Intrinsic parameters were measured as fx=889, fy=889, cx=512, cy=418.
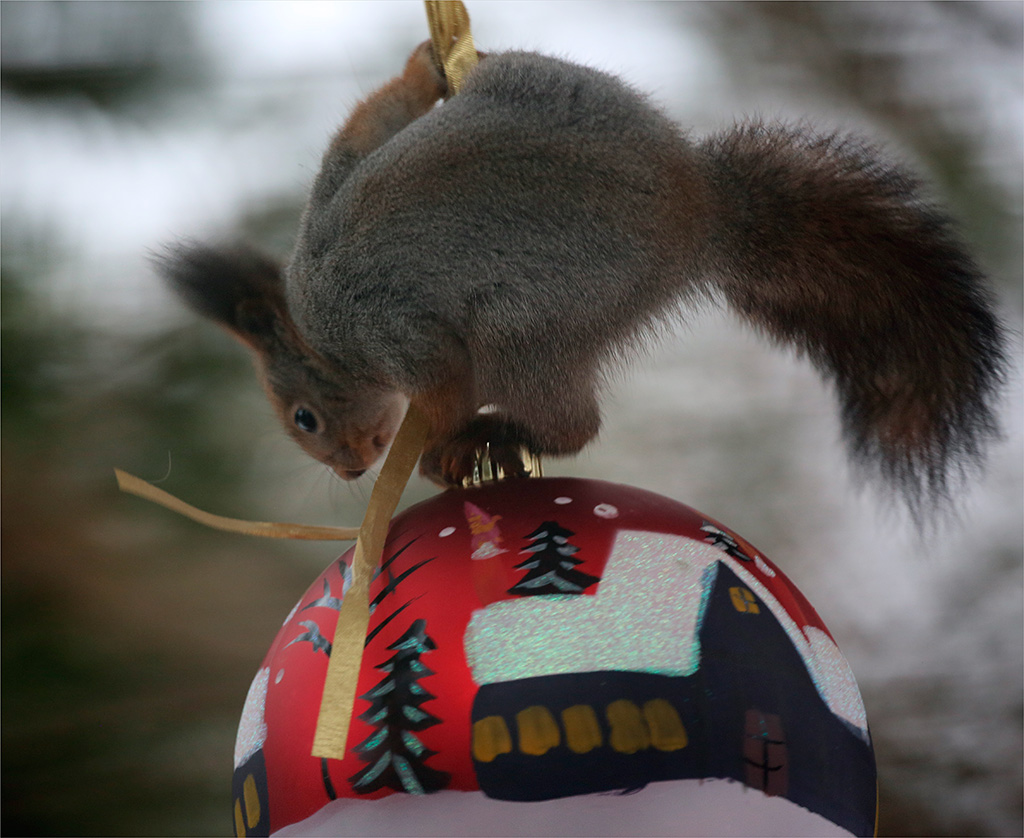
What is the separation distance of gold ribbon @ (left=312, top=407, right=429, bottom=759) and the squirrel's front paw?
6 cm

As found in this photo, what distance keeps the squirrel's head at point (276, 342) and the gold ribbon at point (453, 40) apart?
0.19 metres

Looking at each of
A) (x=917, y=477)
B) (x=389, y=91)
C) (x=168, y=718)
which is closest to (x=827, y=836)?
(x=917, y=477)

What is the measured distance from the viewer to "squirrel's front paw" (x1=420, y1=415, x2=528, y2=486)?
2.10 ft

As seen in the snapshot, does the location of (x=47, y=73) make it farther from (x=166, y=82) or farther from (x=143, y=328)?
(x=143, y=328)

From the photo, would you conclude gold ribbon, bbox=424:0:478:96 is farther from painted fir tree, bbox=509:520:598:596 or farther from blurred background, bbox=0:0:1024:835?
blurred background, bbox=0:0:1024:835

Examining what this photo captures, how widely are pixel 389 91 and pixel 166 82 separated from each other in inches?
33.5

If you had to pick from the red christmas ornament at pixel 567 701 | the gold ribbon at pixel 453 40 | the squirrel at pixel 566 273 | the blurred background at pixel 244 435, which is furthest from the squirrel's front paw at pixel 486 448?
the blurred background at pixel 244 435

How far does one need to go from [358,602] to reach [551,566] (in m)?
0.11

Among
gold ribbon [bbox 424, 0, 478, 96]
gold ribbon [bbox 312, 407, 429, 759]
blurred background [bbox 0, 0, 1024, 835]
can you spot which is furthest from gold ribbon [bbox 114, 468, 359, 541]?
blurred background [bbox 0, 0, 1024, 835]

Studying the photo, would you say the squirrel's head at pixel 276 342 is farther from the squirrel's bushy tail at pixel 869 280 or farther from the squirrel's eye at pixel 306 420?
the squirrel's bushy tail at pixel 869 280

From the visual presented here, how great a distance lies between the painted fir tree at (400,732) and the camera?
1.46ft

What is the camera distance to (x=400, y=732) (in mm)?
454

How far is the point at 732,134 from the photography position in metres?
0.61

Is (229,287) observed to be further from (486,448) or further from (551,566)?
(551,566)
